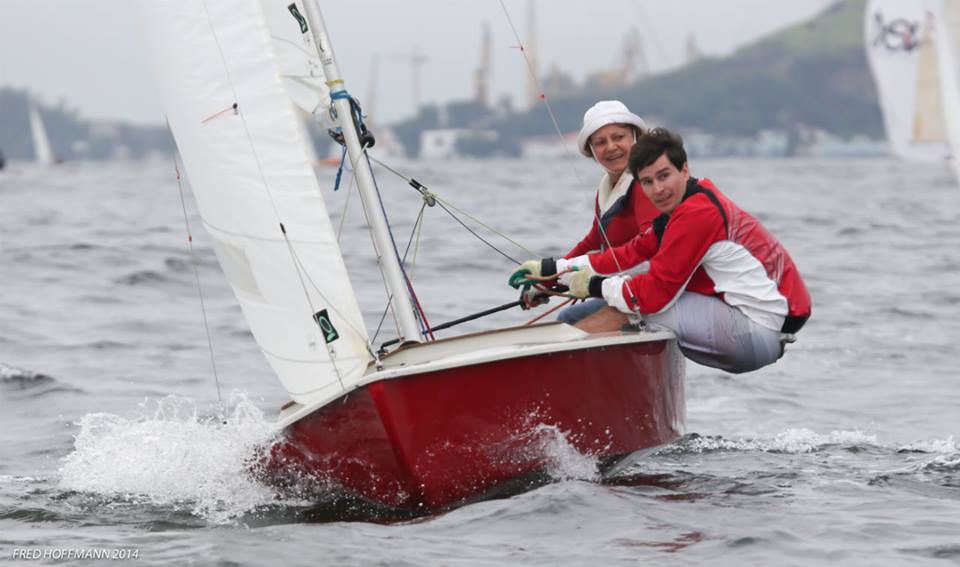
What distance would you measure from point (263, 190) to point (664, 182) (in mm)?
1190

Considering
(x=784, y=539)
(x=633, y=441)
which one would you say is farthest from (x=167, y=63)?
(x=784, y=539)

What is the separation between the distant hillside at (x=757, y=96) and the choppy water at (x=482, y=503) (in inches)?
3218

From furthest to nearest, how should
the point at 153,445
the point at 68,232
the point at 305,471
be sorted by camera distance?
the point at 68,232 < the point at 153,445 < the point at 305,471

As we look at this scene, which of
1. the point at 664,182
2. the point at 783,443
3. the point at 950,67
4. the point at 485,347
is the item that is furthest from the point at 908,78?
the point at 485,347

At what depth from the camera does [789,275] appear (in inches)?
172

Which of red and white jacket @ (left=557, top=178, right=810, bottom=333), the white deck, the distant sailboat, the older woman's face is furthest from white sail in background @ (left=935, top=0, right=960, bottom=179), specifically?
the white deck

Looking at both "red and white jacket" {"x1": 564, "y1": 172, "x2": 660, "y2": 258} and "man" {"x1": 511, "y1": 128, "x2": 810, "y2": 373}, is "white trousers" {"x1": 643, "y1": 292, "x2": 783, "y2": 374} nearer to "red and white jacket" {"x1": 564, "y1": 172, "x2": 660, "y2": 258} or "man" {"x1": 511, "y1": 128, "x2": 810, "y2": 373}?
"man" {"x1": 511, "y1": 128, "x2": 810, "y2": 373}

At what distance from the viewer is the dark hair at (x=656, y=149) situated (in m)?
4.19

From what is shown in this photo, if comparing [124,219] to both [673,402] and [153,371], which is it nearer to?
[153,371]

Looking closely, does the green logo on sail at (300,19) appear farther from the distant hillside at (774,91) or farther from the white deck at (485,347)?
the distant hillside at (774,91)

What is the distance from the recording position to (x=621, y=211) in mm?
4738

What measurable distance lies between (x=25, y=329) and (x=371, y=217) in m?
4.62

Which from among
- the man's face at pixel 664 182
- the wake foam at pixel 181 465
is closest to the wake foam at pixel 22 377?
the wake foam at pixel 181 465

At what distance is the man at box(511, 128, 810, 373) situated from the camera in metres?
4.18
